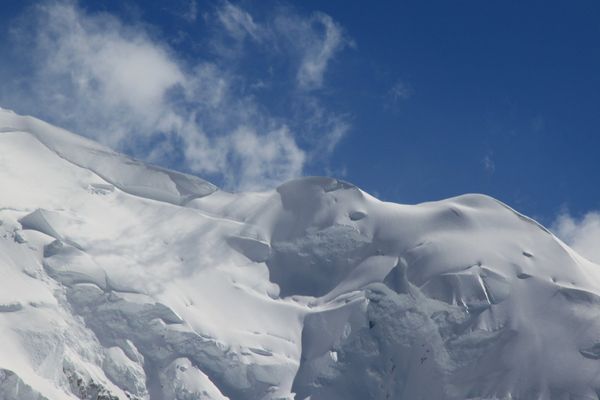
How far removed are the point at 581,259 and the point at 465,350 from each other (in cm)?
2538

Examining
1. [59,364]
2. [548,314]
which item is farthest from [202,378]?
[548,314]

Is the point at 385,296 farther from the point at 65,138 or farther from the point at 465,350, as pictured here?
the point at 65,138

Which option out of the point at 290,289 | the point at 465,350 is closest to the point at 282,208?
the point at 290,289

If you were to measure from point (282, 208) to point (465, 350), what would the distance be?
118ft

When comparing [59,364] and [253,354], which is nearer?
[59,364]

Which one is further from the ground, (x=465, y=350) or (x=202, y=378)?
(x=465, y=350)

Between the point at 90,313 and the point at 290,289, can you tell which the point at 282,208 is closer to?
the point at 290,289

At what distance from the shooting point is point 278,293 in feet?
541

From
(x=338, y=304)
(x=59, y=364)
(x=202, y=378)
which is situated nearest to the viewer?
(x=59, y=364)

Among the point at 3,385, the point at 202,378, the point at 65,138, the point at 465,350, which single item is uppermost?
the point at 65,138

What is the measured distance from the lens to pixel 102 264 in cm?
15575

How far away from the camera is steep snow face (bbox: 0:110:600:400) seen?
145875mm

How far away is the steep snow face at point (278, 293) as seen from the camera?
145875 mm

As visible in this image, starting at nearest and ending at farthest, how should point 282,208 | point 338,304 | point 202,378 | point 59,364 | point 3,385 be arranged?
1. point 3,385
2. point 59,364
3. point 202,378
4. point 338,304
5. point 282,208
